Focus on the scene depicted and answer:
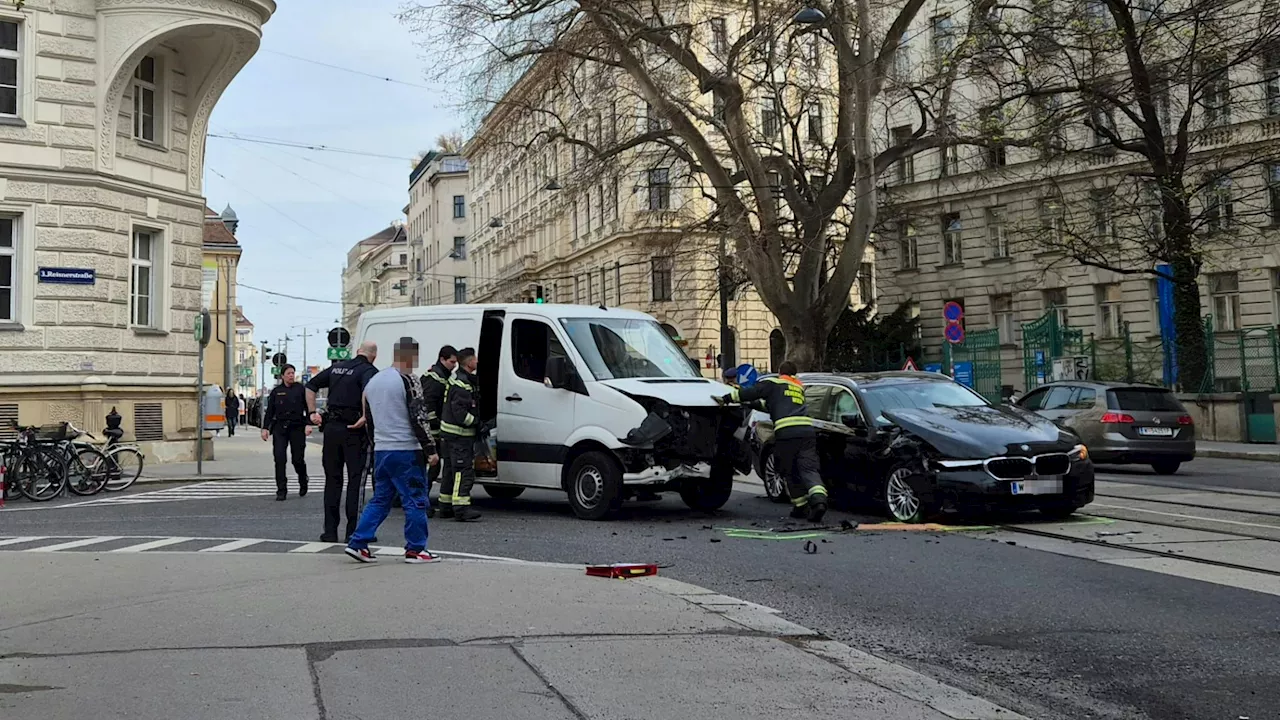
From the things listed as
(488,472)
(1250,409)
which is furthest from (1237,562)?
(1250,409)

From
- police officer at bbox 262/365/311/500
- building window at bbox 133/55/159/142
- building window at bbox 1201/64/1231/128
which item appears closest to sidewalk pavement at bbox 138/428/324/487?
police officer at bbox 262/365/311/500

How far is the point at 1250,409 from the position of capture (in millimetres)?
26234

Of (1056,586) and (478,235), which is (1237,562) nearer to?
(1056,586)

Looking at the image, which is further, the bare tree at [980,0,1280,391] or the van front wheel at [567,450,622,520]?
the bare tree at [980,0,1280,391]

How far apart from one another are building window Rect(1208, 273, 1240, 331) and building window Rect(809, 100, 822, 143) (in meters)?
13.9

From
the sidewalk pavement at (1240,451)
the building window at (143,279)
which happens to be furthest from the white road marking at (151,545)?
the sidewalk pavement at (1240,451)

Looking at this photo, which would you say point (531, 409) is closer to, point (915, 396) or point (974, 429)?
point (915, 396)

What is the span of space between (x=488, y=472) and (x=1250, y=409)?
19514mm

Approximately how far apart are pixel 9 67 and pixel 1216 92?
24500mm

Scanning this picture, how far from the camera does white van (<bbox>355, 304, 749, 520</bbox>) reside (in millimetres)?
12344

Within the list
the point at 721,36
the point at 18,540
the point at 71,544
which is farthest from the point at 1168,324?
the point at 18,540

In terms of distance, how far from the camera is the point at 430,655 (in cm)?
585

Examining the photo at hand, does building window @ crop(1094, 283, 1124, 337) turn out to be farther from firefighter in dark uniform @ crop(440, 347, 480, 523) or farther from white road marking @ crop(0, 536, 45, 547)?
white road marking @ crop(0, 536, 45, 547)

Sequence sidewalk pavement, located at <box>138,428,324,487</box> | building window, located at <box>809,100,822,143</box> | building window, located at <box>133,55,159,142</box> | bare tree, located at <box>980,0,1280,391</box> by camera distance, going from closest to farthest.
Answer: sidewalk pavement, located at <box>138,428,324,487</box> < building window, located at <box>133,55,159,142</box> < bare tree, located at <box>980,0,1280,391</box> < building window, located at <box>809,100,822,143</box>
